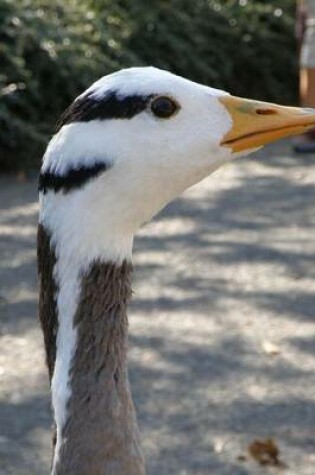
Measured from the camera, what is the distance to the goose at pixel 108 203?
2816 millimetres

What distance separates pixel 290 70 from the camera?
12.3 meters

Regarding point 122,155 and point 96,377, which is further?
point 96,377

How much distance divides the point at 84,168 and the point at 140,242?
515 centimetres

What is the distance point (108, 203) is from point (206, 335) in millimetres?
3565

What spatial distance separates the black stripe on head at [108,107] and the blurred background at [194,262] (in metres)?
2.55

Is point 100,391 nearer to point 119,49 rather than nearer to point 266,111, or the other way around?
point 266,111

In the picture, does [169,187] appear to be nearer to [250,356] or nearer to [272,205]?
[250,356]

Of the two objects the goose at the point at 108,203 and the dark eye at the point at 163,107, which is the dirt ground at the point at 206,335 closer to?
the goose at the point at 108,203

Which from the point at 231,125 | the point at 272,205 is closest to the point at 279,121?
the point at 231,125

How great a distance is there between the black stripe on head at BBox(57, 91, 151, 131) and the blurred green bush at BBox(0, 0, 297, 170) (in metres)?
6.71

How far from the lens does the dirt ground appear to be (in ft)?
17.2

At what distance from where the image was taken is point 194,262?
746 cm

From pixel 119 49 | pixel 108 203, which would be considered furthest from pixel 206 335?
pixel 119 49

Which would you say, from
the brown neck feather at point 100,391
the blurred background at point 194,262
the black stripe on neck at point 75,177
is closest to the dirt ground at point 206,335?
the blurred background at point 194,262
